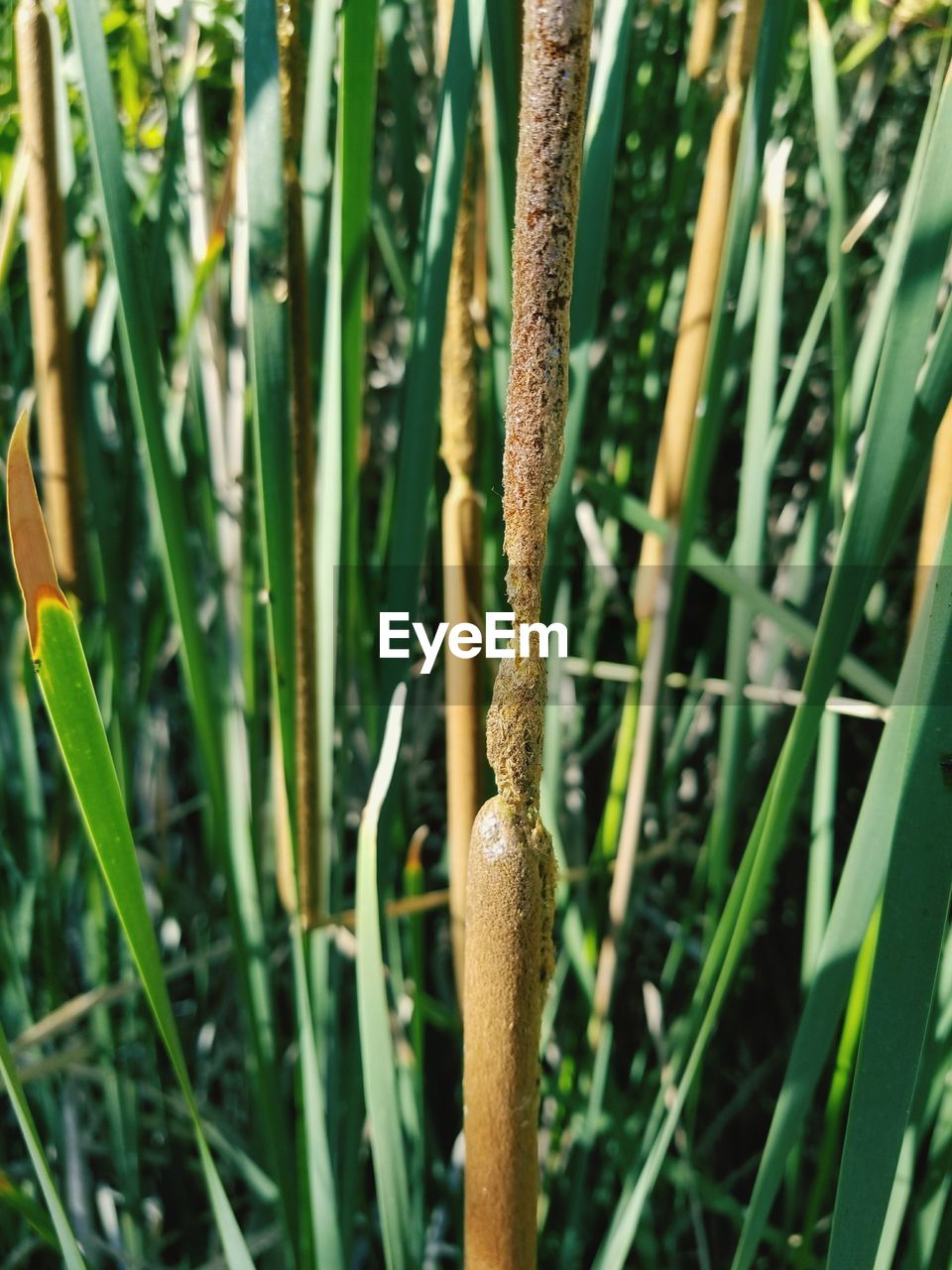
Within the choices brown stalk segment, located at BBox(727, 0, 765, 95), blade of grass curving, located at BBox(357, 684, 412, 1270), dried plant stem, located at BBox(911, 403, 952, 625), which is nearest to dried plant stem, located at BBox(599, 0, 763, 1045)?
brown stalk segment, located at BBox(727, 0, 765, 95)

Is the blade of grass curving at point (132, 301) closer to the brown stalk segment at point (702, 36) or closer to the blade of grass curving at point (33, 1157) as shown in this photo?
the blade of grass curving at point (33, 1157)

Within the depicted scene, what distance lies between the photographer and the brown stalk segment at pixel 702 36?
614mm

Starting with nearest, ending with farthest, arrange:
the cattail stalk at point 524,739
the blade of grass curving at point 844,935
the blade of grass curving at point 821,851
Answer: the cattail stalk at point 524,739
the blade of grass curving at point 844,935
the blade of grass curving at point 821,851

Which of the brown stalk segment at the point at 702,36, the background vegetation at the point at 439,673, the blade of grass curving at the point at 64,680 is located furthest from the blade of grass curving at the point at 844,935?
the brown stalk segment at the point at 702,36

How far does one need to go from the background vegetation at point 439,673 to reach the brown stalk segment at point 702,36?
0.03 metres

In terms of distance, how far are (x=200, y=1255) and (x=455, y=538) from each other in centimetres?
61

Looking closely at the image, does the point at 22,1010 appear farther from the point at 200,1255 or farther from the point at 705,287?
the point at 705,287

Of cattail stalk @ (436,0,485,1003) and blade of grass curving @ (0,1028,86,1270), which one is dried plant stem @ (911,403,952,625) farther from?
blade of grass curving @ (0,1028,86,1270)

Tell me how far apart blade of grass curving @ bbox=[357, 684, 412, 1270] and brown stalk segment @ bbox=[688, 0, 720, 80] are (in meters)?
0.41

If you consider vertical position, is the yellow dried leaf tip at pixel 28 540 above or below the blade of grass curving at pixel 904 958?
above

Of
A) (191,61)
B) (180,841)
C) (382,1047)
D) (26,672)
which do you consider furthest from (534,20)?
(180,841)

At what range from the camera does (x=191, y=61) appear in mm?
642

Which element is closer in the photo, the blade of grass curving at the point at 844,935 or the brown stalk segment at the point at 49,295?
the blade of grass curving at the point at 844,935

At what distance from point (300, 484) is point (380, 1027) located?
0.73ft
